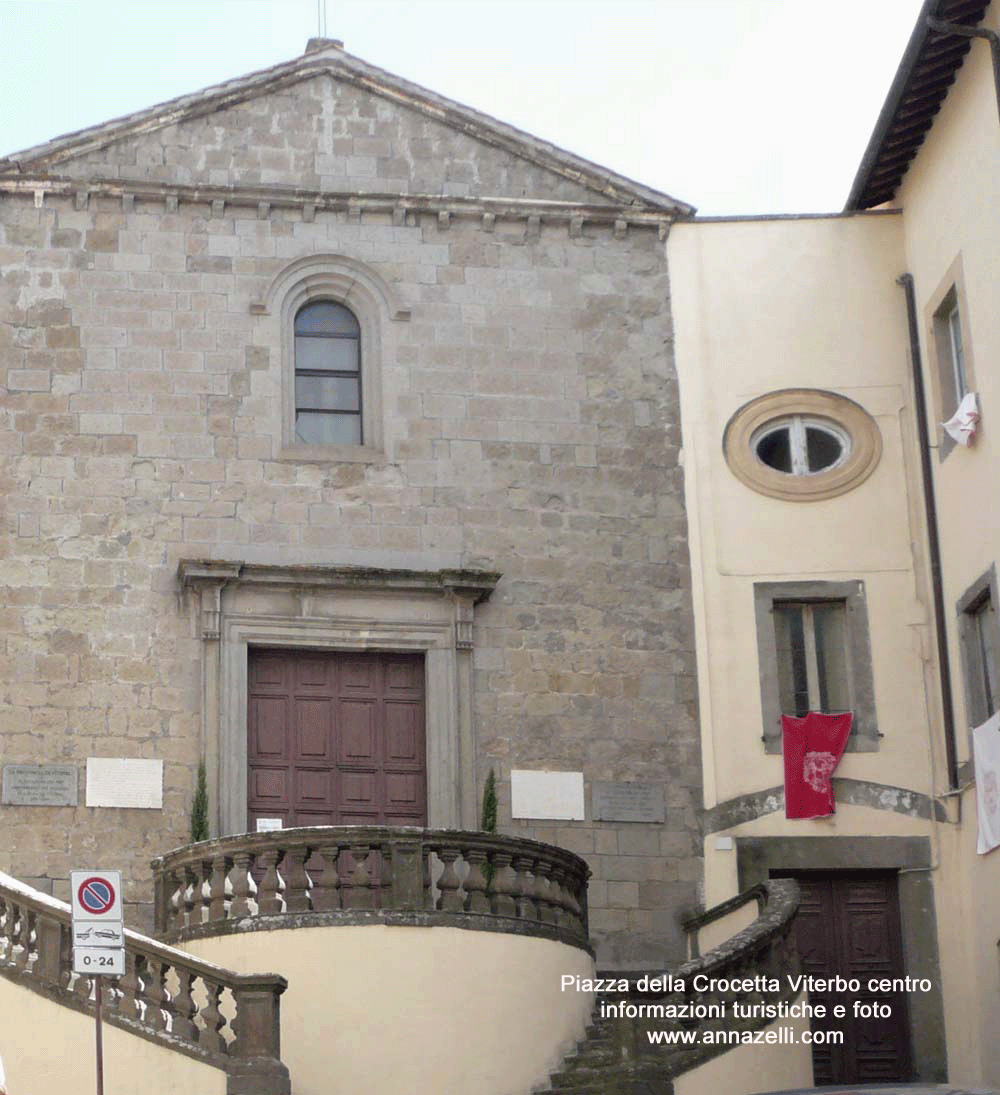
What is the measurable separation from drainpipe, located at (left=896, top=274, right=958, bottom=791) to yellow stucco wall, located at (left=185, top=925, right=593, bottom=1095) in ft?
16.8

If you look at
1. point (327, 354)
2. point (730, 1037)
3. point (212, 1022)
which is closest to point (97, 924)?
point (212, 1022)

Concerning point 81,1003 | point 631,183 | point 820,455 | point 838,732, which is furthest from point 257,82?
point 81,1003

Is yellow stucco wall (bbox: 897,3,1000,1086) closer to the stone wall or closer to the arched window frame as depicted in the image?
the stone wall

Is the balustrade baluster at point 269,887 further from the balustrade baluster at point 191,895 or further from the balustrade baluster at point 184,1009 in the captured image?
the balustrade baluster at point 184,1009

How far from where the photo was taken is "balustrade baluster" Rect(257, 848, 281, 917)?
16.6m

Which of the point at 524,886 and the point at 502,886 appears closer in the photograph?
the point at 502,886

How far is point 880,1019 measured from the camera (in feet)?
64.8

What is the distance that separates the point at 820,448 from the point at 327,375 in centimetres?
467

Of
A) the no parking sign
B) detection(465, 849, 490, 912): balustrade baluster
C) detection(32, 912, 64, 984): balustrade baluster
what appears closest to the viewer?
the no parking sign

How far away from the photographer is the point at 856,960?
20000mm

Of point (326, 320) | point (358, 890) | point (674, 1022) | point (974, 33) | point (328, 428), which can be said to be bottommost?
point (674, 1022)

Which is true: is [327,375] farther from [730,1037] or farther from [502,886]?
[730,1037]

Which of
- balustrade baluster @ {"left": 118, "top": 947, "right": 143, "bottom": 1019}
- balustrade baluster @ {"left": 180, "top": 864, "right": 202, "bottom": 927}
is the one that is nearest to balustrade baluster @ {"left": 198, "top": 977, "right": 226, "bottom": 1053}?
balustrade baluster @ {"left": 118, "top": 947, "right": 143, "bottom": 1019}

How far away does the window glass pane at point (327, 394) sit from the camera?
21.2 meters
